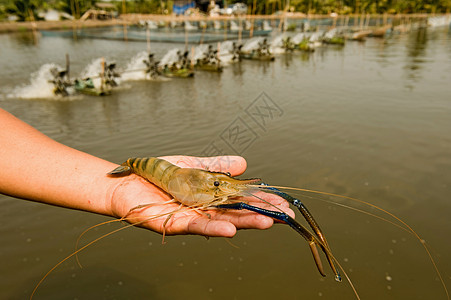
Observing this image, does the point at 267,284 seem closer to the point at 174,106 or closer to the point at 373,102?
the point at 174,106

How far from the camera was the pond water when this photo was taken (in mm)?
4426

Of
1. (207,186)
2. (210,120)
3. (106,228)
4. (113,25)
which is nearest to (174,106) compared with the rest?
(210,120)

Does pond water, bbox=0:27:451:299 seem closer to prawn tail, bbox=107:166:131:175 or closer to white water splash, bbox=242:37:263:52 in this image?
prawn tail, bbox=107:166:131:175

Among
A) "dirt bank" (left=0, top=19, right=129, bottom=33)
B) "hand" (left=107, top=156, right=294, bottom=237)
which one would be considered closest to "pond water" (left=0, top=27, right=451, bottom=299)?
"hand" (left=107, top=156, right=294, bottom=237)

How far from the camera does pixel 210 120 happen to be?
1097cm

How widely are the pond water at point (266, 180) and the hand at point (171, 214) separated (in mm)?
1870

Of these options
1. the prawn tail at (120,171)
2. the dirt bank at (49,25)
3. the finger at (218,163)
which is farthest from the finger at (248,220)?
the dirt bank at (49,25)

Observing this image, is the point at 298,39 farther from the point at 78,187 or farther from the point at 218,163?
the point at 78,187

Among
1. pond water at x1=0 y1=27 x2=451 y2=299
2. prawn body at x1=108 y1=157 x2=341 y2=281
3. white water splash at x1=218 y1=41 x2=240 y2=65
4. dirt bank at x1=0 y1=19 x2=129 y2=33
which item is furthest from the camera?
dirt bank at x1=0 y1=19 x2=129 y2=33

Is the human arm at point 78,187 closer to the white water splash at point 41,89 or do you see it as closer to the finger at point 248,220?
the finger at point 248,220

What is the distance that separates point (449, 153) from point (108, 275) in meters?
8.85

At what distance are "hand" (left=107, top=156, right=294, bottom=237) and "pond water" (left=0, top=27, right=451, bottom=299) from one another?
187 cm

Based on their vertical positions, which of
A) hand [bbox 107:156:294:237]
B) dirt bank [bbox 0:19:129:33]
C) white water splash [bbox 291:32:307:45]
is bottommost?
hand [bbox 107:156:294:237]

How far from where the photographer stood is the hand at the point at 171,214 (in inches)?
102
